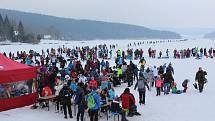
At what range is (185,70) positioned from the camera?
96.9 feet

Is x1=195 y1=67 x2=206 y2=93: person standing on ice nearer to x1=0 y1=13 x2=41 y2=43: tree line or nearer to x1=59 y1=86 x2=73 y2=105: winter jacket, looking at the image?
x1=59 y1=86 x2=73 y2=105: winter jacket

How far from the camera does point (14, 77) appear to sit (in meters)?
15.9

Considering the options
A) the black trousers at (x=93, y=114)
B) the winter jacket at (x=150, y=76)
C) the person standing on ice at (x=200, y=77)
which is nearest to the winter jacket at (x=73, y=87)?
the black trousers at (x=93, y=114)

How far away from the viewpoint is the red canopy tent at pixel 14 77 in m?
15.6

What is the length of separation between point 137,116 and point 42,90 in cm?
443

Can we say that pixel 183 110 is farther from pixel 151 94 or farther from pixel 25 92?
pixel 25 92

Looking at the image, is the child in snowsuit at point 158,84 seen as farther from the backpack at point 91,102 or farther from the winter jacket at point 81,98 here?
the backpack at point 91,102

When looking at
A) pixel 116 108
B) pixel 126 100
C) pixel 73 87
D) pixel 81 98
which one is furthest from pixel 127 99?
pixel 73 87

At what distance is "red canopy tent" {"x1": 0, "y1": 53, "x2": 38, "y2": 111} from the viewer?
15.6m

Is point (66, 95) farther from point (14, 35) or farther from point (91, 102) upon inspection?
point (14, 35)

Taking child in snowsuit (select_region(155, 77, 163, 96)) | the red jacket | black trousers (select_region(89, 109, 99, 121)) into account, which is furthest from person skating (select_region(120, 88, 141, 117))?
child in snowsuit (select_region(155, 77, 163, 96))

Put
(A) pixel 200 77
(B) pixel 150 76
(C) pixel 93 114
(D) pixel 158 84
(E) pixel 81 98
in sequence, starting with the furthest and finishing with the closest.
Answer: (B) pixel 150 76, (A) pixel 200 77, (D) pixel 158 84, (E) pixel 81 98, (C) pixel 93 114

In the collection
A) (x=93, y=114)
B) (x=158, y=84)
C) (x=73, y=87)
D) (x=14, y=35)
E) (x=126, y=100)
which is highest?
(x=14, y=35)

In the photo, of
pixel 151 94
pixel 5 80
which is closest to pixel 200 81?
pixel 151 94
